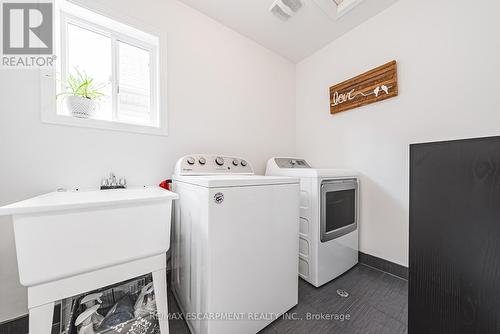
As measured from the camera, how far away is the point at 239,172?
5.47ft

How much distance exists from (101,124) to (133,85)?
469 mm

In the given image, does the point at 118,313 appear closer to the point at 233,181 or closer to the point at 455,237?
the point at 233,181

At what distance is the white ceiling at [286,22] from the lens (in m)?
1.59

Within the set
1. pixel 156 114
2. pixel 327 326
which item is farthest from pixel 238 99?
pixel 327 326

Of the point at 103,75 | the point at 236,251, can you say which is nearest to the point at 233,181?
the point at 236,251

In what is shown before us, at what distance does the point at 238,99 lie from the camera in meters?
1.95

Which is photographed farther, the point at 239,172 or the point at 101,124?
the point at 239,172

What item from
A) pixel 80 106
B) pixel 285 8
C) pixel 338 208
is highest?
pixel 285 8

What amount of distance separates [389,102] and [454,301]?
1.60m

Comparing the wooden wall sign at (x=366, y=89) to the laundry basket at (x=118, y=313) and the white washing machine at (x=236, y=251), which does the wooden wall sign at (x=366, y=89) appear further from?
the laundry basket at (x=118, y=313)

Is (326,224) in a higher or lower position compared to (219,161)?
lower

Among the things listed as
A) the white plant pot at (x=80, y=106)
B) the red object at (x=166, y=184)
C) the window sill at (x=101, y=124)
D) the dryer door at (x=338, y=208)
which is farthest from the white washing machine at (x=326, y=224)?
the white plant pot at (x=80, y=106)

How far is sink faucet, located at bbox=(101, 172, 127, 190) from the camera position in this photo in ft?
3.93

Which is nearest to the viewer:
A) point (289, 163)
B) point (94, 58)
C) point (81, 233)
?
point (81, 233)
